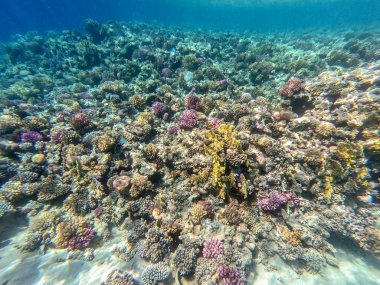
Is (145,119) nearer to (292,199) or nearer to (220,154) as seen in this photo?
(220,154)

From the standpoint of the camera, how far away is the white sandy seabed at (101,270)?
537 cm

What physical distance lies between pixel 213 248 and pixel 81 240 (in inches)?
163

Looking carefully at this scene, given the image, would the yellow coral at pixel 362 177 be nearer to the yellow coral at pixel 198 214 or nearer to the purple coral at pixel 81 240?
the yellow coral at pixel 198 214

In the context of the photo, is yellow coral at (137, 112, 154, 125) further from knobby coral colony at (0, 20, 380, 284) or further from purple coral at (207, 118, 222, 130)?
purple coral at (207, 118, 222, 130)

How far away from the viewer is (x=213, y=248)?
17.4 feet

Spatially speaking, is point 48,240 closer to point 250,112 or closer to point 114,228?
point 114,228

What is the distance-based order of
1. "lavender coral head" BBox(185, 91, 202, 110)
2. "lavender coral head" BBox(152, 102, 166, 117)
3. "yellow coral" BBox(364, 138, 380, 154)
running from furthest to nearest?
"lavender coral head" BBox(152, 102, 166, 117) < "lavender coral head" BBox(185, 91, 202, 110) < "yellow coral" BBox(364, 138, 380, 154)

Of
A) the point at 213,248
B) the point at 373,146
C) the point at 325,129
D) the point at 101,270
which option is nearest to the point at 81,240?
the point at 101,270

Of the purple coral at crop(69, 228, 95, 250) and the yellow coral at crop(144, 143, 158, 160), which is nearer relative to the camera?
the purple coral at crop(69, 228, 95, 250)

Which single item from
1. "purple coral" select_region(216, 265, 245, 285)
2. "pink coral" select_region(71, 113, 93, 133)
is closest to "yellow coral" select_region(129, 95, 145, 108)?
"pink coral" select_region(71, 113, 93, 133)

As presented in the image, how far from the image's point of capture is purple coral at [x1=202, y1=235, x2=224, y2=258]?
5.26m

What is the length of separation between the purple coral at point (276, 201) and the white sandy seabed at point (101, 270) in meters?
1.51

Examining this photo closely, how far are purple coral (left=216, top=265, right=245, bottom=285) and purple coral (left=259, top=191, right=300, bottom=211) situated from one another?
1.97m

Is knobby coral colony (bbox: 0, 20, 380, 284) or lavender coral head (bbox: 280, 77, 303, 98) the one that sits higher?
lavender coral head (bbox: 280, 77, 303, 98)
